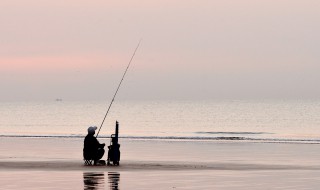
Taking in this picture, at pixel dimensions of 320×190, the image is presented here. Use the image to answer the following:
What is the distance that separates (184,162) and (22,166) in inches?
232

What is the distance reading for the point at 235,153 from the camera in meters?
39.7

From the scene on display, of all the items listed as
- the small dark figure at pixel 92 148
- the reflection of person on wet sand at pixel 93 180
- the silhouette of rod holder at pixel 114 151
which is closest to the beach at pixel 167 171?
the reflection of person on wet sand at pixel 93 180

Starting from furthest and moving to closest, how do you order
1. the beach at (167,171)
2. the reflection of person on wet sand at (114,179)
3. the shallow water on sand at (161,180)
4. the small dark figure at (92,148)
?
1. the small dark figure at (92,148)
2. the beach at (167,171)
3. the shallow water on sand at (161,180)
4. the reflection of person on wet sand at (114,179)

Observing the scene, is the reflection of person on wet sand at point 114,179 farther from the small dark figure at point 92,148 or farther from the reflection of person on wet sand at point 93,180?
the small dark figure at point 92,148

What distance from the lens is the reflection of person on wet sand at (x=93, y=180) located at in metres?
22.2

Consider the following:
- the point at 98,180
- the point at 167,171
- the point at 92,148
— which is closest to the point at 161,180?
the point at 98,180

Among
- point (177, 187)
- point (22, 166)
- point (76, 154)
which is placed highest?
point (76, 154)

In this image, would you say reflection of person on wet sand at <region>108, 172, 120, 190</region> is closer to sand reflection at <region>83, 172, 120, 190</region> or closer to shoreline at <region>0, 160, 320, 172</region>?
sand reflection at <region>83, 172, 120, 190</region>

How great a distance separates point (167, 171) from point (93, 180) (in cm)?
398

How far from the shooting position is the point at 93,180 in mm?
23859

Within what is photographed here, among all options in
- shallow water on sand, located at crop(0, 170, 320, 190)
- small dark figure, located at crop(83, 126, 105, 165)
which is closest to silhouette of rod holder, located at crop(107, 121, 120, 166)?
small dark figure, located at crop(83, 126, 105, 165)

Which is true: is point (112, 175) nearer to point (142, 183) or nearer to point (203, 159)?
point (142, 183)

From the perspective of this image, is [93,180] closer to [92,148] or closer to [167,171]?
[167,171]

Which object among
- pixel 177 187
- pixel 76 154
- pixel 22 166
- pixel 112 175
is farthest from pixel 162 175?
pixel 76 154
